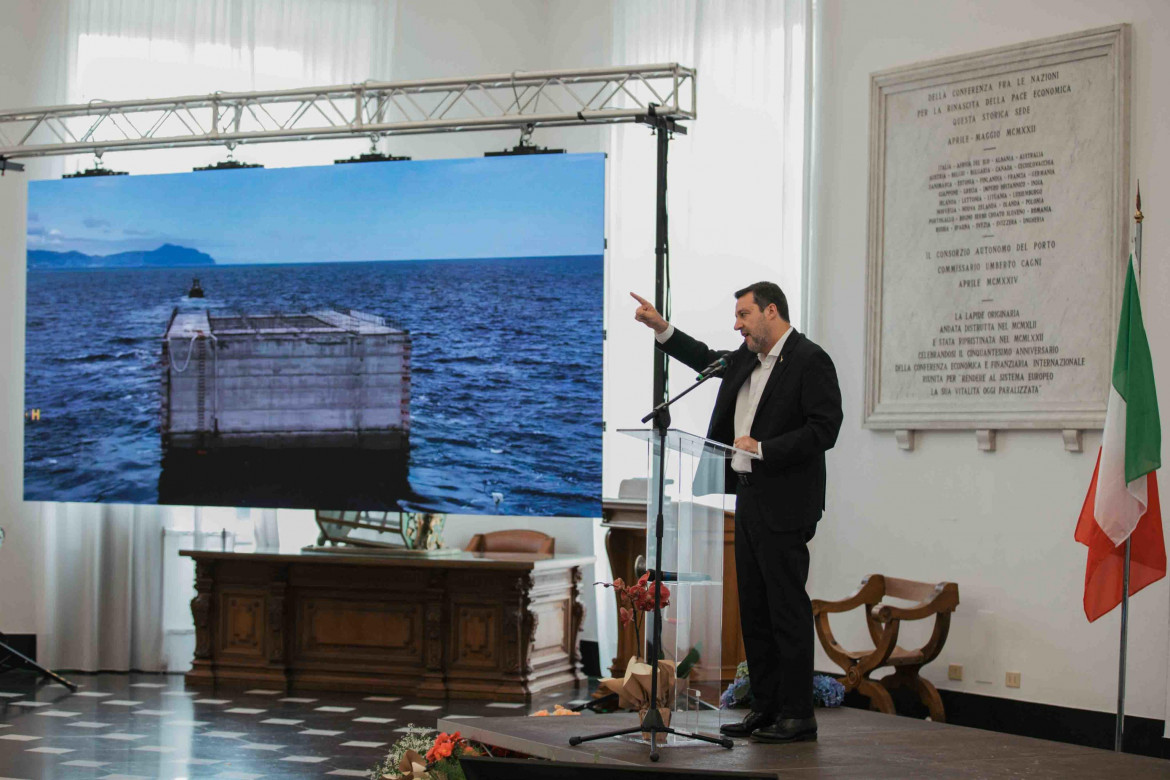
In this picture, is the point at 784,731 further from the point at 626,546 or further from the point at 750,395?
the point at 626,546

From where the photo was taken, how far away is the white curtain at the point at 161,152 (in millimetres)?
8664

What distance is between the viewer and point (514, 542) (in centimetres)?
865

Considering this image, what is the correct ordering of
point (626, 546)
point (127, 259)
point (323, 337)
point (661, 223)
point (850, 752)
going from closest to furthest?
point (850, 752), point (661, 223), point (626, 546), point (323, 337), point (127, 259)

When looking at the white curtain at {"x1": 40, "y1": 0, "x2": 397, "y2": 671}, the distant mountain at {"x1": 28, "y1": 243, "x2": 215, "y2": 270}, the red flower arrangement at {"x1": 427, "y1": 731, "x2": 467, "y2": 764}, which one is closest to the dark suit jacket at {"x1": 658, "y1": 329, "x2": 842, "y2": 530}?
the red flower arrangement at {"x1": 427, "y1": 731, "x2": 467, "y2": 764}

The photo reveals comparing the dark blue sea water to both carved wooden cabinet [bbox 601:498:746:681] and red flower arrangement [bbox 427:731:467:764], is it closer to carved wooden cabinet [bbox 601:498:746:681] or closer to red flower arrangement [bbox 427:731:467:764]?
carved wooden cabinet [bbox 601:498:746:681]

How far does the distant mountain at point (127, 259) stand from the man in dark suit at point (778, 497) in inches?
185

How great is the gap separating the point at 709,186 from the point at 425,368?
2.21 m

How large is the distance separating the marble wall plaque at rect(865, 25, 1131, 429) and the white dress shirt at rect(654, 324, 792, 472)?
2.43 metres

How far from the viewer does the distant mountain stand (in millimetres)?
8211

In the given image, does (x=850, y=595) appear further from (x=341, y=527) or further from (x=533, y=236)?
(x=341, y=527)

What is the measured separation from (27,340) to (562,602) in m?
4.01

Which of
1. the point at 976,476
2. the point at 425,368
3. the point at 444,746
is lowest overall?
the point at 444,746

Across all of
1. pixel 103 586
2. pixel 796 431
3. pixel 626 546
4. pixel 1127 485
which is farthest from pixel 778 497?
pixel 103 586

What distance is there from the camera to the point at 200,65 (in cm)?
901
